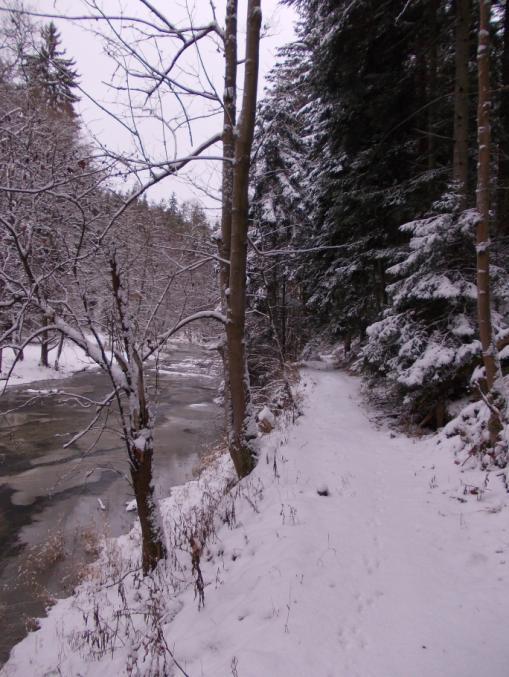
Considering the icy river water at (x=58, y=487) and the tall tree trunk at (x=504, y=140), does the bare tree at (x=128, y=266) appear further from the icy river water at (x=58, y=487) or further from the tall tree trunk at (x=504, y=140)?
the tall tree trunk at (x=504, y=140)

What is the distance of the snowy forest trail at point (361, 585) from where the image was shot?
252 cm

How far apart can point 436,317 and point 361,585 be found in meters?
5.60

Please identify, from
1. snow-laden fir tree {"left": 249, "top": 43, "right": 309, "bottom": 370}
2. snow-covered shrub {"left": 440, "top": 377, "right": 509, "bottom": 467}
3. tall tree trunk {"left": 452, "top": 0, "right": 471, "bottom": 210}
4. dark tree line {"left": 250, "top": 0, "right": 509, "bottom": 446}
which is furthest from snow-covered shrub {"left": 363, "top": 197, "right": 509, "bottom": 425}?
snow-laden fir tree {"left": 249, "top": 43, "right": 309, "bottom": 370}

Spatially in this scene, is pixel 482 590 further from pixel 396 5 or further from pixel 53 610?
pixel 396 5

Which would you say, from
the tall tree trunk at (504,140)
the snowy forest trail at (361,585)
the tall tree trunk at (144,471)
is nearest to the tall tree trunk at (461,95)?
the tall tree trunk at (504,140)

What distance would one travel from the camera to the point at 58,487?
364 inches

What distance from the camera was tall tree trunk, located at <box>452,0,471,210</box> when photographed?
24.0 feet

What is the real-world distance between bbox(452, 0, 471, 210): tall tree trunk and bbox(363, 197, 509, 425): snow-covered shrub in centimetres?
106

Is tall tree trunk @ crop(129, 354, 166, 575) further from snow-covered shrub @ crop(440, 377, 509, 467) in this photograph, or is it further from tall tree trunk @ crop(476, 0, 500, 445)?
tall tree trunk @ crop(476, 0, 500, 445)

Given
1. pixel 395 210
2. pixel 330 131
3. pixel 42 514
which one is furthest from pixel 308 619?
pixel 330 131

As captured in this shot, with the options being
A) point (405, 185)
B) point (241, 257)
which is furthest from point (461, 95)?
point (241, 257)

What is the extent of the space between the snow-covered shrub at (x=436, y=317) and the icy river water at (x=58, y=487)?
5.41 metres

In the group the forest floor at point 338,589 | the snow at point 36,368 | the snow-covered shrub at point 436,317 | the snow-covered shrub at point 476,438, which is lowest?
the snow at point 36,368

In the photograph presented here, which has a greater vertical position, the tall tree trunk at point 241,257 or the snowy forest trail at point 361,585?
the tall tree trunk at point 241,257
